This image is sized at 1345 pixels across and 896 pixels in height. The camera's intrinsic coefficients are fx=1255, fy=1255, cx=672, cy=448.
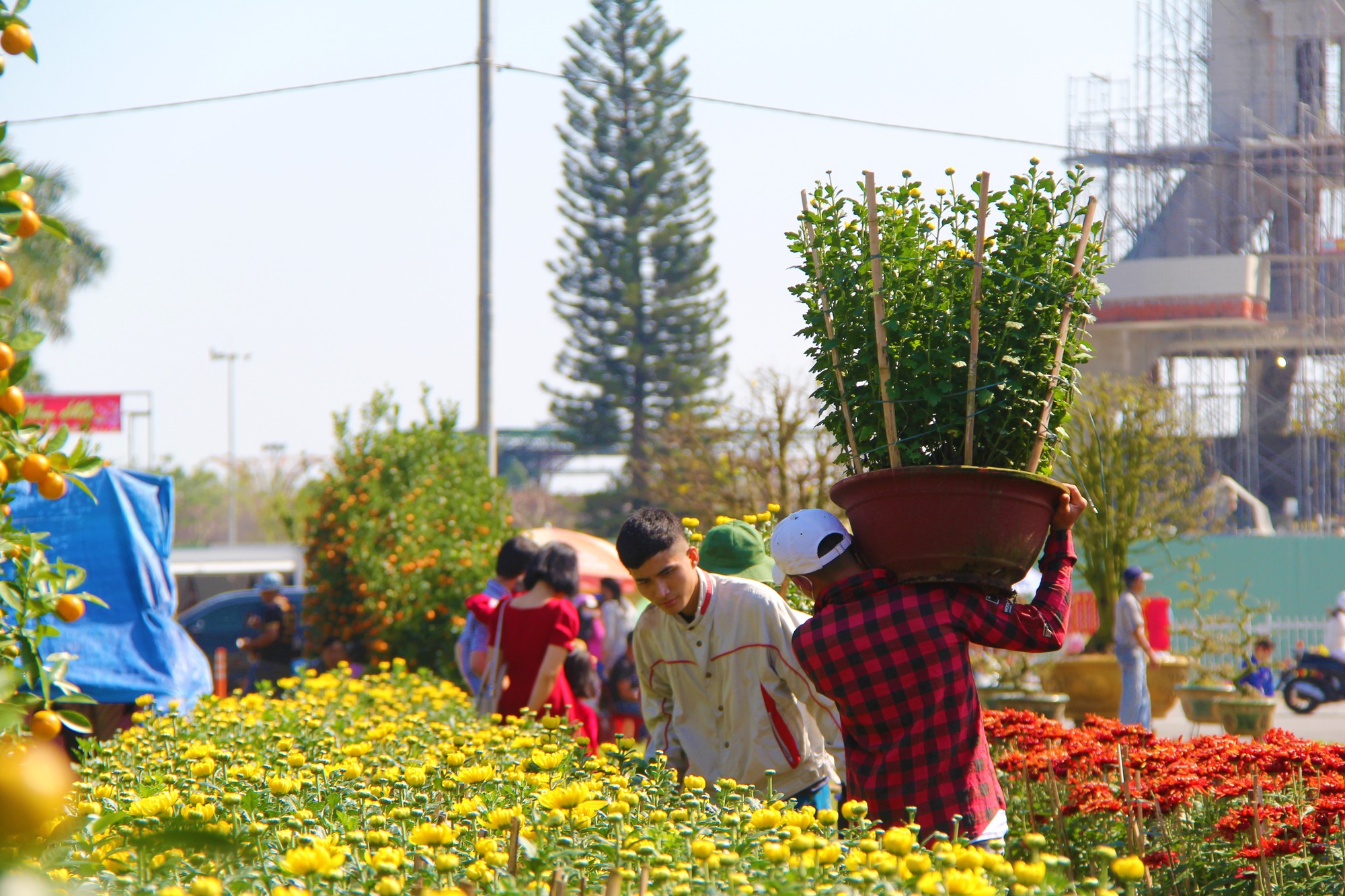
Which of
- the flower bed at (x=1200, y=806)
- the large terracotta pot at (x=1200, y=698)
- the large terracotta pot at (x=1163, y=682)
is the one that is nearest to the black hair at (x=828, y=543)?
the flower bed at (x=1200, y=806)

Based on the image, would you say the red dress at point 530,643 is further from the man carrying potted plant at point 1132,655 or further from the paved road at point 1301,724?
the paved road at point 1301,724

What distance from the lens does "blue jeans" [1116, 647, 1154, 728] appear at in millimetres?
9773

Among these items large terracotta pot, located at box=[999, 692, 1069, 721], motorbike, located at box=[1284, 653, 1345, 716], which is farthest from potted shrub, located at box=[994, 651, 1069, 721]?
motorbike, located at box=[1284, 653, 1345, 716]

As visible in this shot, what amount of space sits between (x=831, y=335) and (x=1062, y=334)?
0.55m

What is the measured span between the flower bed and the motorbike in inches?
480

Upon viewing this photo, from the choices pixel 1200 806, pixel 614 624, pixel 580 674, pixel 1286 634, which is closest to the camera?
pixel 1200 806

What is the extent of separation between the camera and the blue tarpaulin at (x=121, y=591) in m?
6.25

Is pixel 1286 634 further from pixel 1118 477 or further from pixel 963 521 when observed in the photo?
pixel 963 521

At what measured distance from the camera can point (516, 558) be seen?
6.46 meters

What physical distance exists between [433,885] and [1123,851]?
2.67m

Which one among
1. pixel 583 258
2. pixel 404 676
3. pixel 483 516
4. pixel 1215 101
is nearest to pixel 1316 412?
pixel 1215 101

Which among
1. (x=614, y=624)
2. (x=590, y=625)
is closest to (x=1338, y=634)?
(x=614, y=624)

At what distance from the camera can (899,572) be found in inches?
116

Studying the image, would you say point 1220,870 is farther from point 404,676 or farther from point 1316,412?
point 1316,412
